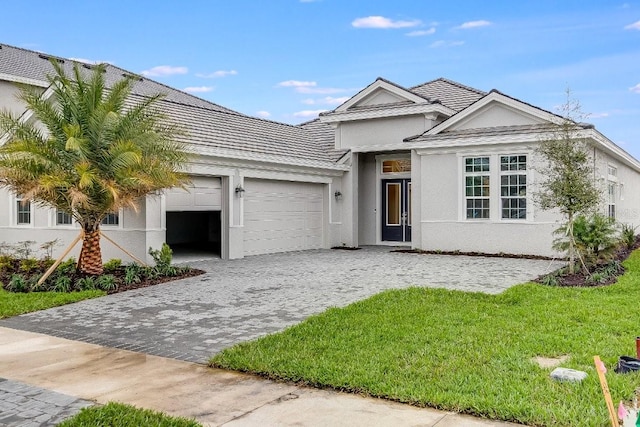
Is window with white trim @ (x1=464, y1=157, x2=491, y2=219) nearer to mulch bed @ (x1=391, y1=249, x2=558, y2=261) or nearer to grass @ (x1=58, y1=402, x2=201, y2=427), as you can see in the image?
mulch bed @ (x1=391, y1=249, x2=558, y2=261)

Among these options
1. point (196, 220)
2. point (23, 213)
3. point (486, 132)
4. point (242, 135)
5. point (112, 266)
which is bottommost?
point (112, 266)

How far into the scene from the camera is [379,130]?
1928 cm

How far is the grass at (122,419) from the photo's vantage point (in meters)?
4.23

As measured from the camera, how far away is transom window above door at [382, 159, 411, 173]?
19875mm

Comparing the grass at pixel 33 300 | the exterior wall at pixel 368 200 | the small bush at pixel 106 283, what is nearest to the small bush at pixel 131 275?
the small bush at pixel 106 283

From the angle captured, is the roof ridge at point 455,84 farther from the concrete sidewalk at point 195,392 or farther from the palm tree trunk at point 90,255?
the concrete sidewalk at point 195,392

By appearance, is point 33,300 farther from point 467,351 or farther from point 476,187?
point 476,187

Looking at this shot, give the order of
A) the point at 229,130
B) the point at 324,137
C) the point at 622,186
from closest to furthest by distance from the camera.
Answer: the point at 229,130, the point at 622,186, the point at 324,137

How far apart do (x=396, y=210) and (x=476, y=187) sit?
166 inches

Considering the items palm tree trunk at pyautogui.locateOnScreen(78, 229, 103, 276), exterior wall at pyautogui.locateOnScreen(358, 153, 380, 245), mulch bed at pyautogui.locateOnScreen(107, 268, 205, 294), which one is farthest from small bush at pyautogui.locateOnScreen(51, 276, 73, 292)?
exterior wall at pyautogui.locateOnScreen(358, 153, 380, 245)

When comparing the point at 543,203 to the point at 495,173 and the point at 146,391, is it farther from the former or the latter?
the point at 146,391

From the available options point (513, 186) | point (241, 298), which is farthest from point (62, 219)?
point (513, 186)

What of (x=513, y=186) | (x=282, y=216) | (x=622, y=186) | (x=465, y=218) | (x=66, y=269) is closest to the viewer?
(x=66, y=269)

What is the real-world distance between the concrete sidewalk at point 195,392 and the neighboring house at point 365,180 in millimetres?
7239
